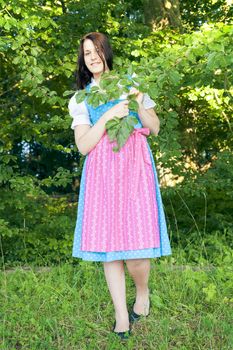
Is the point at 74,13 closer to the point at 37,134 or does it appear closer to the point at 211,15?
the point at 37,134

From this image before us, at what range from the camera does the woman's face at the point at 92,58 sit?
3178 mm

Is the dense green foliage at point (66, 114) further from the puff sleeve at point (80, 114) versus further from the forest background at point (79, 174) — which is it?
the puff sleeve at point (80, 114)

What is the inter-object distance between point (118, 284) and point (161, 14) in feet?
16.5

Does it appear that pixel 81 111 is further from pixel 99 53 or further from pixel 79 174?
pixel 79 174

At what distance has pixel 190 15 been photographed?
32.1 ft

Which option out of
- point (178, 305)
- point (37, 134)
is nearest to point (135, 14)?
point (37, 134)

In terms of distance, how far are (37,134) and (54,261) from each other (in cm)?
125

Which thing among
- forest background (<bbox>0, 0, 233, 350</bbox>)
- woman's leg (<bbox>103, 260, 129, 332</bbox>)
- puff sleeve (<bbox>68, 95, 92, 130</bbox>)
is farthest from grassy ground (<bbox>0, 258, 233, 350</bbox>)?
puff sleeve (<bbox>68, 95, 92, 130</bbox>)

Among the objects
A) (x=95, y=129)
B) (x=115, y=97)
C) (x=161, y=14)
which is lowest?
(x=95, y=129)

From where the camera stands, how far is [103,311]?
3.84 metres

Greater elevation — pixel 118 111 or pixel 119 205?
pixel 118 111

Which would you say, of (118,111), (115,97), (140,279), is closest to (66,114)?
(140,279)

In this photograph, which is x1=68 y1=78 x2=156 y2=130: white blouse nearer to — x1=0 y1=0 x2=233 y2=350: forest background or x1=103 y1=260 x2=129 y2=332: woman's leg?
x1=0 y1=0 x2=233 y2=350: forest background

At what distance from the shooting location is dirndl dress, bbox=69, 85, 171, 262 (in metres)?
3.14
